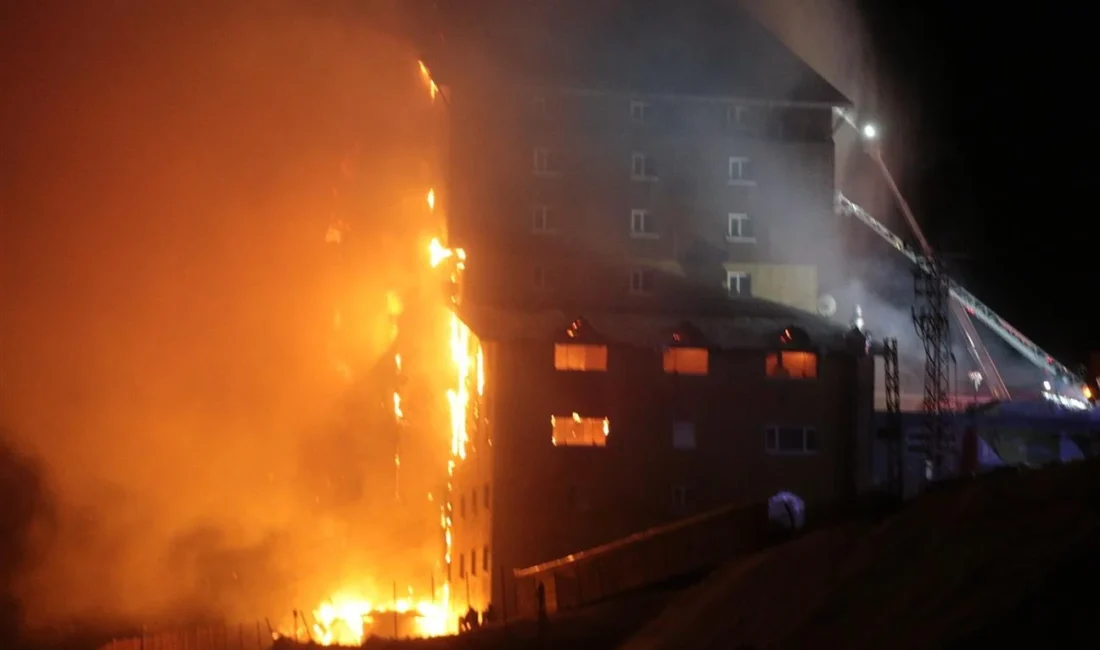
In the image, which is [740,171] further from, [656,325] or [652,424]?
[652,424]

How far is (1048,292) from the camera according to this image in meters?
56.2

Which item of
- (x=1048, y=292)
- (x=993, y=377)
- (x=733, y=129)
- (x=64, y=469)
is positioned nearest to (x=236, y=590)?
(x=64, y=469)

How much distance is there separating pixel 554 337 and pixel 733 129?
1151 cm

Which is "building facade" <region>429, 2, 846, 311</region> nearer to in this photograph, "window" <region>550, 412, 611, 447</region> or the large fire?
the large fire

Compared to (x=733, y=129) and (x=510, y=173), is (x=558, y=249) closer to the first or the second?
(x=510, y=173)

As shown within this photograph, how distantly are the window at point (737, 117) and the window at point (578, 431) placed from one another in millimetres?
13017

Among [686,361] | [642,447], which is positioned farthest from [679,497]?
[686,361]

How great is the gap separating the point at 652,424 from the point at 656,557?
7683 mm

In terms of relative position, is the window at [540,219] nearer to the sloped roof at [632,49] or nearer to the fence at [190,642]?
the sloped roof at [632,49]

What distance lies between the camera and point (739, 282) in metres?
39.6

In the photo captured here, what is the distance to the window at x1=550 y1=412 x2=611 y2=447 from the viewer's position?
35469 mm

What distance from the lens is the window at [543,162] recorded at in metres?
40.1

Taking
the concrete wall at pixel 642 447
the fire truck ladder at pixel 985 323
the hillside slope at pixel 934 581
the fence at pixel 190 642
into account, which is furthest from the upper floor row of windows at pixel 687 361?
the fire truck ladder at pixel 985 323

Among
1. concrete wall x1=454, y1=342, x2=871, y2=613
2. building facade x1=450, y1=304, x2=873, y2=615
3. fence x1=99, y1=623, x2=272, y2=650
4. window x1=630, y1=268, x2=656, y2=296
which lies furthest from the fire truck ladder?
fence x1=99, y1=623, x2=272, y2=650
